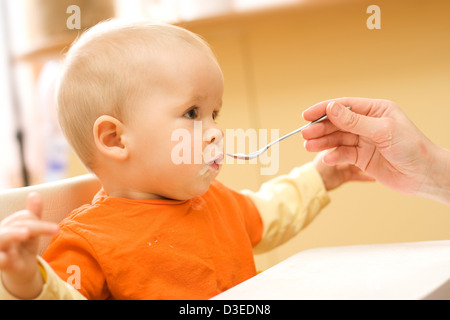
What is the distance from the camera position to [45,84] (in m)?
2.06

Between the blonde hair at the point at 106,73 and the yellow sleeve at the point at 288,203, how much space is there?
12.4 inches

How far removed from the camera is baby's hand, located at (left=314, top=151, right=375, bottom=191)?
3.27ft

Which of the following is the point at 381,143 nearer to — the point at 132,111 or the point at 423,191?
the point at 423,191

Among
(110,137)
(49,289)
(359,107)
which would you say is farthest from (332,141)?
(49,289)

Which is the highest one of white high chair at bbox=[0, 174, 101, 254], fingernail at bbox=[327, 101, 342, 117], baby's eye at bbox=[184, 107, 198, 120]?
baby's eye at bbox=[184, 107, 198, 120]

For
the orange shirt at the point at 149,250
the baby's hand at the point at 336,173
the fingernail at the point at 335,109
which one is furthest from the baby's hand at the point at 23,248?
the baby's hand at the point at 336,173

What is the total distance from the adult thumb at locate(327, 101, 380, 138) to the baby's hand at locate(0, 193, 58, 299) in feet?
1.51

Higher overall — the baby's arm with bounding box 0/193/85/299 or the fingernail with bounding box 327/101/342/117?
the fingernail with bounding box 327/101/342/117

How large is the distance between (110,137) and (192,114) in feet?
0.38

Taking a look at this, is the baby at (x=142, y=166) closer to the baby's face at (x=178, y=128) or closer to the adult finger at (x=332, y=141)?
the baby's face at (x=178, y=128)

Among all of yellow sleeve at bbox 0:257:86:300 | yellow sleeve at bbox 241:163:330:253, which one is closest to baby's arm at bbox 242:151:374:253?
yellow sleeve at bbox 241:163:330:253

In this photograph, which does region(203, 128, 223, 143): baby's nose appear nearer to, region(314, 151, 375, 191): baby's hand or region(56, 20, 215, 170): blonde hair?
region(56, 20, 215, 170): blonde hair
